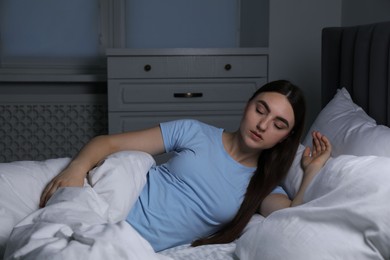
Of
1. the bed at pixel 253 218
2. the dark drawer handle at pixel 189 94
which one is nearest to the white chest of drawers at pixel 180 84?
the dark drawer handle at pixel 189 94

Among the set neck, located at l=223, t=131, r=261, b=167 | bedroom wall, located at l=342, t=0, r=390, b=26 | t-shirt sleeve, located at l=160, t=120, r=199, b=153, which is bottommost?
neck, located at l=223, t=131, r=261, b=167

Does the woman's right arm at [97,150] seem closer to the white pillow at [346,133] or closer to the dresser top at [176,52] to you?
the white pillow at [346,133]

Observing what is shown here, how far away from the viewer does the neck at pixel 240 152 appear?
148 cm

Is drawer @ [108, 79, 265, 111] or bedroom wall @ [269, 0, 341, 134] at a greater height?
bedroom wall @ [269, 0, 341, 134]

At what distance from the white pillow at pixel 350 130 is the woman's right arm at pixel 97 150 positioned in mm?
484

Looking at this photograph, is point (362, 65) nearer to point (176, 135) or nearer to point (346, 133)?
point (346, 133)

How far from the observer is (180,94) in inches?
107

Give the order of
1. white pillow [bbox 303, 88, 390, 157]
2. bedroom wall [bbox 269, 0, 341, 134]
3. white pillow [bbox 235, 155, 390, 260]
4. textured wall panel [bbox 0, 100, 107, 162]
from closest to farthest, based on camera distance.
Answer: white pillow [bbox 235, 155, 390, 260] < white pillow [bbox 303, 88, 390, 157] < bedroom wall [bbox 269, 0, 341, 134] < textured wall panel [bbox 0, 100, 107, 162]

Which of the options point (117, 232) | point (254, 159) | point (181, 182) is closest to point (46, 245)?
point (117, 232)

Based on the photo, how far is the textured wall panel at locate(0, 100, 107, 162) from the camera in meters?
3.08

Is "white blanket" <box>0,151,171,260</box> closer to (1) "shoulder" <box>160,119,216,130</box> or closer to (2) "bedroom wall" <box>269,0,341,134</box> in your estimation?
(1) "shoulder" <box>160,119,216,130</box>

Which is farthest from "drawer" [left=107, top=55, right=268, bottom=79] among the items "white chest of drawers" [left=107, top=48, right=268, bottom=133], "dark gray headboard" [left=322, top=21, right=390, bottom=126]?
"dark gray headboard" [left=322, top=21, right=390, bottom=126]

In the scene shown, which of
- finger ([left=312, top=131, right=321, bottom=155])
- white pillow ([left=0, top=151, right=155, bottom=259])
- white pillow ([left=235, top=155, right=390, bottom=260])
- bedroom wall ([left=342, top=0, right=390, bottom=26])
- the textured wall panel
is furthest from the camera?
the textured wall panel

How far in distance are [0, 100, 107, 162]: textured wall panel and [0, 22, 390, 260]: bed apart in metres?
1.71
